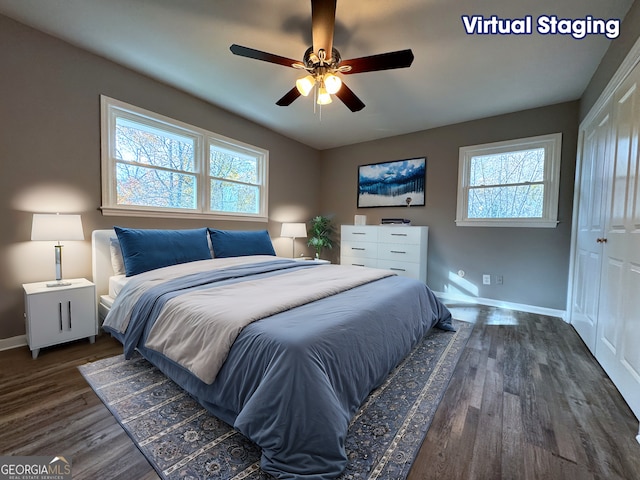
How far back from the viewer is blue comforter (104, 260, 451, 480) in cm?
108

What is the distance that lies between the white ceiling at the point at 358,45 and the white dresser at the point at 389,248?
1.68m

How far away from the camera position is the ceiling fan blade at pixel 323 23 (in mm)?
1698

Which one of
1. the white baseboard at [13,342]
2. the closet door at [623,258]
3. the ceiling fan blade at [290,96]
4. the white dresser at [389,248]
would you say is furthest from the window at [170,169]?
the closet door at [623,258]

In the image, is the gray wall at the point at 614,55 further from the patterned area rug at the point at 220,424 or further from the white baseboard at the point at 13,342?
the white baseboard at the point at 13,342

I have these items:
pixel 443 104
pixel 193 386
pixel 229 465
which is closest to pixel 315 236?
pixel 443 104

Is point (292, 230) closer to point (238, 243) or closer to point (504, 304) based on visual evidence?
point (238, 243)

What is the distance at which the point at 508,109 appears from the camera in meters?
3.42

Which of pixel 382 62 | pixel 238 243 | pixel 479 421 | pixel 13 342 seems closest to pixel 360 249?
pixel 238 243

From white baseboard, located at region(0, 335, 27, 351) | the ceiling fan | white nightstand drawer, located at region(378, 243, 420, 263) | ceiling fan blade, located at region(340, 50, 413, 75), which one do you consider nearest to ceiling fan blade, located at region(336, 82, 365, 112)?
the ceiling fan

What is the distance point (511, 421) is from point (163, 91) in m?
4.09

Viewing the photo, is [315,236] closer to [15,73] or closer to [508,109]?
[508,109]

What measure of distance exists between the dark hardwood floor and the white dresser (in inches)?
70.6

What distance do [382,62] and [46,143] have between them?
2.80 metres

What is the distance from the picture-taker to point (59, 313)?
7.06 ft
